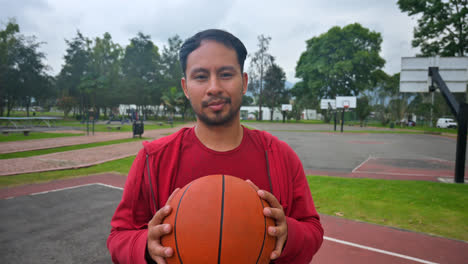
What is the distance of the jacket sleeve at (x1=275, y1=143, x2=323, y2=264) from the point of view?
1.38 m

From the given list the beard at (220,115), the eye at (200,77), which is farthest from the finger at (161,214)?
the eye at (200,77)

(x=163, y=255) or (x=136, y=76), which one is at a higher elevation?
(x=136, y=76)

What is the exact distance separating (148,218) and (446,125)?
5155cm

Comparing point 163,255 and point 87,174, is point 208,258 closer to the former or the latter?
point 163,255

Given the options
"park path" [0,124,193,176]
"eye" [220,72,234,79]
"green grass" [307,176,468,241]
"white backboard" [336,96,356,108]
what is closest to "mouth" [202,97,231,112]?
"eye" [220,72,234,79]

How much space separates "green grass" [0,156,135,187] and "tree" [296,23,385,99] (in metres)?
42.2

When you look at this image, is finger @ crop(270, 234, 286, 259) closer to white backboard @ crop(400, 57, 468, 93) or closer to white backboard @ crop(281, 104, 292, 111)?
white backboard @ crop(400, 57, 468, 93)

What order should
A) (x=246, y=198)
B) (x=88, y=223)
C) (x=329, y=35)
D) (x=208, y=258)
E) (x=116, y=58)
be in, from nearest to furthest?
(x=208, y=258) < (x=246, y=198) < (x=88, y=223) < (x=329, y=35) < (x=116, y=58)

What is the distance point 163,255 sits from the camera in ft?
4.01

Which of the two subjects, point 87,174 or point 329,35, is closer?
point 87,174

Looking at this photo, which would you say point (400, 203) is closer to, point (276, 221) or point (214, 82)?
point (276, 221)

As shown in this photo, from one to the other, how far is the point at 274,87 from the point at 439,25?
35.9 m

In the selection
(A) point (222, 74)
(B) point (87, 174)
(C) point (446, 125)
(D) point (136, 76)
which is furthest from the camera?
(D) point (136, 76)

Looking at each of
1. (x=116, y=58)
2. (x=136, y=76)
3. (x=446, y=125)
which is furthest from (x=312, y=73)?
(x=116, y=58)
